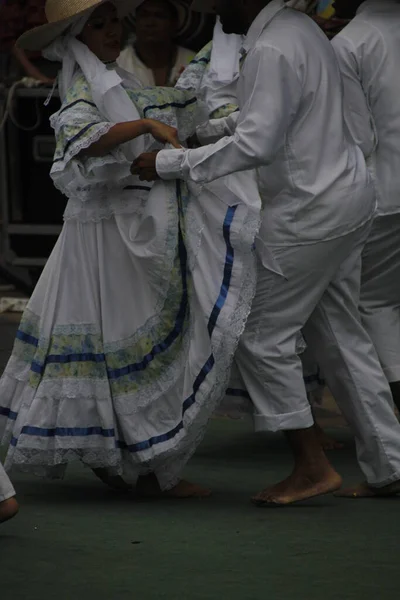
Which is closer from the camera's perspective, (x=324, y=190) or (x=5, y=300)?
(x=324, y=190)

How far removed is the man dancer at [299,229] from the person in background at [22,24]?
5.52 m

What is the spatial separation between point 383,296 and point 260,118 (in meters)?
1.26

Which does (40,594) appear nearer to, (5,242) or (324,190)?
(324,190)

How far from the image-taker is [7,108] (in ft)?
36.7

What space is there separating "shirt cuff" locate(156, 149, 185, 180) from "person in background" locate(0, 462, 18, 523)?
1150 mm

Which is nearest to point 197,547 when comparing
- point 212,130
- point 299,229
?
point 299,229

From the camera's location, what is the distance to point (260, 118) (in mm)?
5426

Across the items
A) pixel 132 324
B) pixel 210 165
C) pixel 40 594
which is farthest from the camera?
pixel 132 324

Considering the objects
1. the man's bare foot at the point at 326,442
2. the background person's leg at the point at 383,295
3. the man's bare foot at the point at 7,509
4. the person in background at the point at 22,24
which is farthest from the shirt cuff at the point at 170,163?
the person in background at the point at 22,24

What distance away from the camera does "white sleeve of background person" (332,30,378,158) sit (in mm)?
6176

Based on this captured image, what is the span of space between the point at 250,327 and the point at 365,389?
1.45ft

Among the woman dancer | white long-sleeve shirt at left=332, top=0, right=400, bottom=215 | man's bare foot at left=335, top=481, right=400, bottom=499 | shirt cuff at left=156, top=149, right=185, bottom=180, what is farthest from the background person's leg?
shirt cuff at left=156, top=149, right=185, bottom=180

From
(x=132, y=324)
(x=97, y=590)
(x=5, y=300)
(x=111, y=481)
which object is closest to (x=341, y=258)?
(x=132, y=324)

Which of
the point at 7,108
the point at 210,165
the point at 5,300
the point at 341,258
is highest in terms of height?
the point at 210,165
